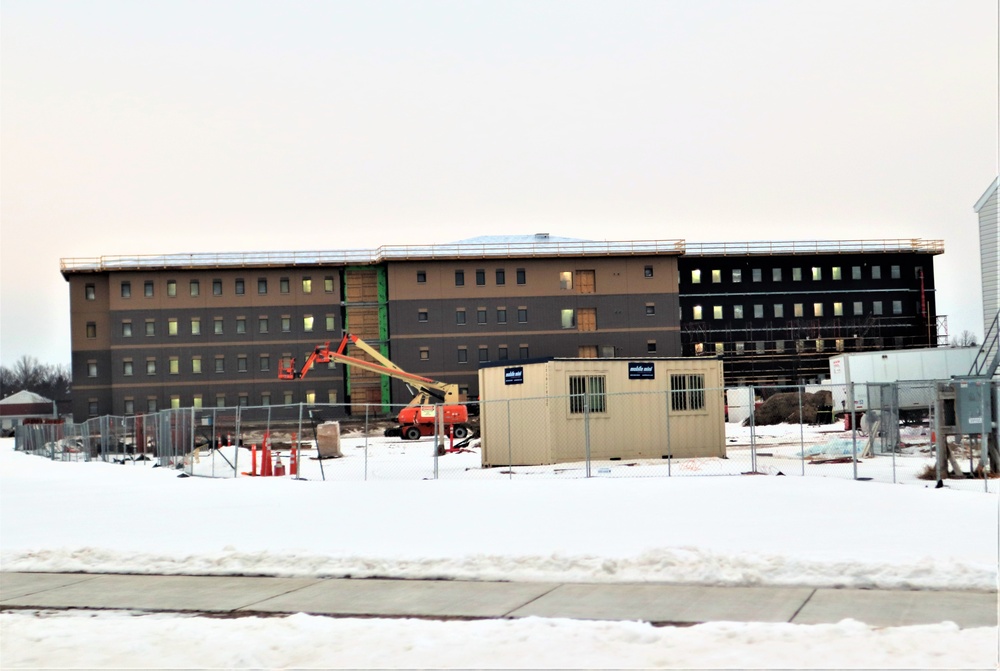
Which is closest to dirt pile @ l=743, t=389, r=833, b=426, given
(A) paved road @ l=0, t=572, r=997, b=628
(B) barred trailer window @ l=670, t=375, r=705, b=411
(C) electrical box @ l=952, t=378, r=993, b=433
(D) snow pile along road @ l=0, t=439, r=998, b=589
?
(B) barred trailer window @ l=670, t=375, r=705, b=411

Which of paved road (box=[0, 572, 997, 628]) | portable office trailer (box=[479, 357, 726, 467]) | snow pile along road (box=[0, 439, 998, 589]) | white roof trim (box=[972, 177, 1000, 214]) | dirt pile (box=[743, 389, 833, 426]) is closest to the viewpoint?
paved road (box=[0, 572, 997, 628])

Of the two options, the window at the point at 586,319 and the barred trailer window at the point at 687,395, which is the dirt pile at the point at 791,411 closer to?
the window at the point at 586,319

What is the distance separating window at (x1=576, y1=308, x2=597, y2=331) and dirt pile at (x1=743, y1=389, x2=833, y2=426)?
947 inches

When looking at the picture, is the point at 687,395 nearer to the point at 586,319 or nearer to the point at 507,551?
the point at 507,551

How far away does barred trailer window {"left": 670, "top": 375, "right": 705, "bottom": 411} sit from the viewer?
110 ft

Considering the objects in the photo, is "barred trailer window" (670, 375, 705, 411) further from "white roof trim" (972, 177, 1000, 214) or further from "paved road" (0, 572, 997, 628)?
"paved road" (0, 572, 997, 628)

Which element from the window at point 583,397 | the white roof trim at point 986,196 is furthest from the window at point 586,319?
the window at point 583,397

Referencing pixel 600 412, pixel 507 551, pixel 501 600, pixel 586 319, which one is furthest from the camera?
pixel 586 319

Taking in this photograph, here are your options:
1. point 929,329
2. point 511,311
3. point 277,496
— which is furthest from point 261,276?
point 277,496

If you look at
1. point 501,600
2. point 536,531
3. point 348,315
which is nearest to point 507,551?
point 536,531

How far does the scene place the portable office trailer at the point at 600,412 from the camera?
3184cm

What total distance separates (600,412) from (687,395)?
3.36 metres

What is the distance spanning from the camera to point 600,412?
32250mm

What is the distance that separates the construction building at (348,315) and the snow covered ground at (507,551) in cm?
6533
